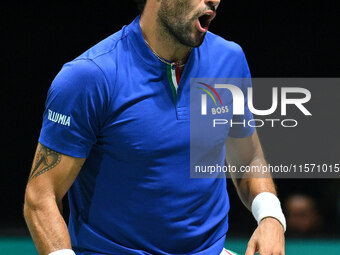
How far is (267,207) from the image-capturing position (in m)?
2.11

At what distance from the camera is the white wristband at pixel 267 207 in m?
2.09

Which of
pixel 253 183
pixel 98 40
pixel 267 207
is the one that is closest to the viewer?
pixel 267 207

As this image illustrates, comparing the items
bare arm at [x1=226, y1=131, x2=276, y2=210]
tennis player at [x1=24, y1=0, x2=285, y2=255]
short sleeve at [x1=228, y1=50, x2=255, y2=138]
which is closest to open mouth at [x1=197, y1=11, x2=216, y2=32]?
tennis player at [x1=24, y1=0, x2=285, y2=255]

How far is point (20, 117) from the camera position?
404 centimetres

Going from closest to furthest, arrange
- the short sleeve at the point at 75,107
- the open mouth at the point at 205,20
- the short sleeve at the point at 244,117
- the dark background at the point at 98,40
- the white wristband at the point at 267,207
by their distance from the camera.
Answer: the short sleeve at the point at 75,107, the open mouth at the point at 205,20, the white wristband at the point at 267,207, the short sleeve at the point at 244,117, the dark background at the point at 98,40

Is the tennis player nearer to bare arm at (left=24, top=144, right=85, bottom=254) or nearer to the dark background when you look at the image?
bare arm at (left=24, top=144, right=85, bottom=254)

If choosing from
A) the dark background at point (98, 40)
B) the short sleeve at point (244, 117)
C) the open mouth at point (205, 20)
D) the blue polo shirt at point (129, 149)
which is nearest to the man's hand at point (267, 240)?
the blue polo shirt at point (129, 149)

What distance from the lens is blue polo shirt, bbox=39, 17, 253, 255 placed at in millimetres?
1866

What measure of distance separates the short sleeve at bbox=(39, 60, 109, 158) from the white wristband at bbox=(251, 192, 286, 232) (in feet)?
1.82

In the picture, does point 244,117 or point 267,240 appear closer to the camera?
point 267,240

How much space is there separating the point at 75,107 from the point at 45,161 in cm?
16

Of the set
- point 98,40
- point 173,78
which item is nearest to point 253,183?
point 173,78

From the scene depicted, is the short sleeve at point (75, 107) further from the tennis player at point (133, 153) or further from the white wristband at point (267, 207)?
the white wristband at point (267, 207)

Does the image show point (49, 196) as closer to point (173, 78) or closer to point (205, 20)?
point (173, 78)
